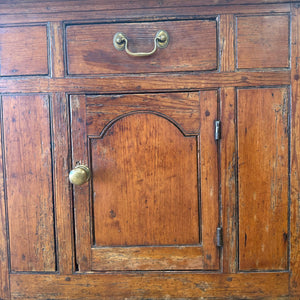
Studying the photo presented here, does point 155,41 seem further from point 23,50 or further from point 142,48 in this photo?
point 23,50

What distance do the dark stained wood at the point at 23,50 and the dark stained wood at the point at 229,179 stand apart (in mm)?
480

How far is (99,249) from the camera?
2.69 ft

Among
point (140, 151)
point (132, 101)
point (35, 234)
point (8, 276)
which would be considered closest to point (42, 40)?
point (132, 101)

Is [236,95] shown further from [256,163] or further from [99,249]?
[99,249]

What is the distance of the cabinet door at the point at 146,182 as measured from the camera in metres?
0.80

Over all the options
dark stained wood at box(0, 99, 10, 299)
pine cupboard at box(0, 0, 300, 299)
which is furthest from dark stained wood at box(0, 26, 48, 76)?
dark stained wood at box(0, 99, 10, 299)

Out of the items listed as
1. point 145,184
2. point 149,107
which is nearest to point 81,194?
point 145,184

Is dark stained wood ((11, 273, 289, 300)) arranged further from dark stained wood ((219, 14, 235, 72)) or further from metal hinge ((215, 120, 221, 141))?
dark stained wood ((219, 14, 235, 72))

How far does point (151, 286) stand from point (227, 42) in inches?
26.4

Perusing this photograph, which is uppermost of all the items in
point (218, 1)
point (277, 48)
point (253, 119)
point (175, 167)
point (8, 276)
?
point (218, 1)

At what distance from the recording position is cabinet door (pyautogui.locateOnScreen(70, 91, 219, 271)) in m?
0.80

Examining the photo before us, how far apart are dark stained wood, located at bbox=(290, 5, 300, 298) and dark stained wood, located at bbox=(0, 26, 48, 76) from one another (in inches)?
25.1

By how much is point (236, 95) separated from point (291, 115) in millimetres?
150

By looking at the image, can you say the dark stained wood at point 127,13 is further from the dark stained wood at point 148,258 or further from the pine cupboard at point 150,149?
the dark stained wood at point 148,258
